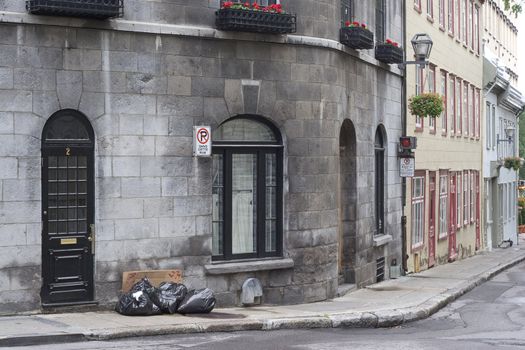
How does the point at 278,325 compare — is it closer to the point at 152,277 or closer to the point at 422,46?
the point at 152,277

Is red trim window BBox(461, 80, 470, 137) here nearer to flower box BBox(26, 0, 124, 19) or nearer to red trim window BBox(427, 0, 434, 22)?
red trim window BBox(427, 0, 434, 22)

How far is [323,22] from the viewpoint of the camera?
1606 cm

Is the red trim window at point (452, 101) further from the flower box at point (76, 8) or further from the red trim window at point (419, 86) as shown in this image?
the flower box at point (76, 8)

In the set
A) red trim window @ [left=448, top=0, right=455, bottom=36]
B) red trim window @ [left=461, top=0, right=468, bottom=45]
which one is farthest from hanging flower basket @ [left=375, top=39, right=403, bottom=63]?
red trim window @ [left=461, top=0, right=468, bottom=45]

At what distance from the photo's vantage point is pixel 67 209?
13406 millimetres

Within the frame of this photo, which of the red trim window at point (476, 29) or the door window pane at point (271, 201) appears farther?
the red trim window at point (476, 29)

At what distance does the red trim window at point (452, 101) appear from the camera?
30656 mm

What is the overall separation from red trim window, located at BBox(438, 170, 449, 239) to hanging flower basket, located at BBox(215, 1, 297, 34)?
569 inches

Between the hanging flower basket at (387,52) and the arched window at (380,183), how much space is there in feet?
4.98

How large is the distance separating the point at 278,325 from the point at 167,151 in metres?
3.03

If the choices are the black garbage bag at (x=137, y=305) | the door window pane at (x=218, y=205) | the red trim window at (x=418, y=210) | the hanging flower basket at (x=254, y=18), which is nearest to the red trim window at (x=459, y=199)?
the red trim window at (x=418, y=210)

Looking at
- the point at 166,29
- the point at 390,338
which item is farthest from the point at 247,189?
the point at 390,338

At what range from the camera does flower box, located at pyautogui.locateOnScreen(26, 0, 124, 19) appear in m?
12.7

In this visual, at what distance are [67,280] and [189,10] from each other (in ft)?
14.1
